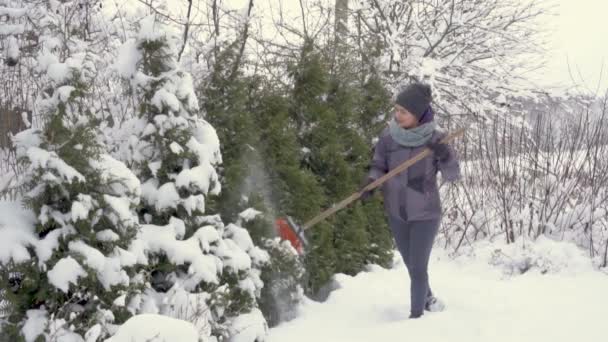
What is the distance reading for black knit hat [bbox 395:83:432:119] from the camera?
484 cm

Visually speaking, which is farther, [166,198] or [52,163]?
[166,198]

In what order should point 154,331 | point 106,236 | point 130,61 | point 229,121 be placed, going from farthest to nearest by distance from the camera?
point 229,121 → point 130,61 → point 106,236 → point 154,331

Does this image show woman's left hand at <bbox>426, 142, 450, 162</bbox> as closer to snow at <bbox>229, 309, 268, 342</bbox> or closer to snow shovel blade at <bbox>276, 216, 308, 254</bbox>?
snow shovel blade at <bbox>276, 216, 308, 254</bbox>

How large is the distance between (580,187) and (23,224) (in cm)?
651

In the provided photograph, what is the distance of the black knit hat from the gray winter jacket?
252mm

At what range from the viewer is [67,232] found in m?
3.27

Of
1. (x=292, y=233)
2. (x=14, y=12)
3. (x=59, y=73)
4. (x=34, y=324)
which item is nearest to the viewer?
(x=34, y=324)

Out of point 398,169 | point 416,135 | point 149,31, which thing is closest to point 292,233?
point 398,169

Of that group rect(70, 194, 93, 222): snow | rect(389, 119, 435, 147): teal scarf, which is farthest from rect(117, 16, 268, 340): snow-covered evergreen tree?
rect(389, 119, 435, 147): teal scarf

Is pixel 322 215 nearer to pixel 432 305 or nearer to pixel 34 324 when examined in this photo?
pixel 432 305

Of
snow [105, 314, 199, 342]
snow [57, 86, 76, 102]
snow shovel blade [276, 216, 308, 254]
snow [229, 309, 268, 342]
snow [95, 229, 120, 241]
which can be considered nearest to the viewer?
snow [105, 314, 199, 342]

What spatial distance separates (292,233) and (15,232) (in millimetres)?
2422

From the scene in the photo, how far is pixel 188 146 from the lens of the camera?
13.0ft

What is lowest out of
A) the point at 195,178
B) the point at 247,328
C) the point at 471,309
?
the point at 471,309
